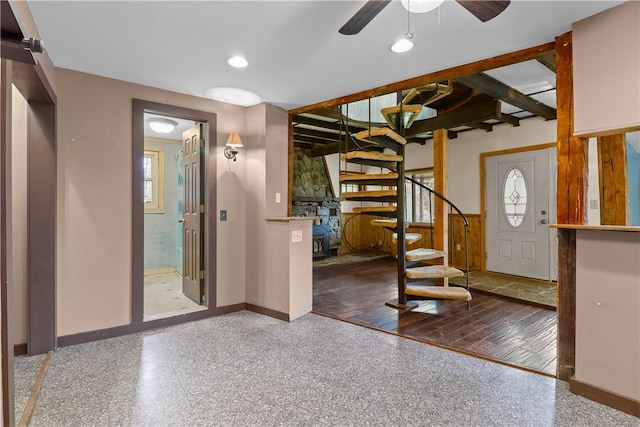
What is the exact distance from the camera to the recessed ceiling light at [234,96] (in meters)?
3.26

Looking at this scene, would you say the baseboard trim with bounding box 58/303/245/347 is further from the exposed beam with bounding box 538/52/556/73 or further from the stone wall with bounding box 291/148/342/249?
the stone wall with bounding box 291/148/342/249

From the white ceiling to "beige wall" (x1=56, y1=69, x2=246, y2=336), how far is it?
0.71ft

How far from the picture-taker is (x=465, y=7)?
59.4 inches

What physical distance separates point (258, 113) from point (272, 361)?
2.50 meters

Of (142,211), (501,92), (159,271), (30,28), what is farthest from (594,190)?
(159,271)

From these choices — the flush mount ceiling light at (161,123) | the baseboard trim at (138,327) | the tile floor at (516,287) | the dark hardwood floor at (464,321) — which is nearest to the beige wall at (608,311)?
the dark hardwood floor at (464,321)

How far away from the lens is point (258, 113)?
146 inches

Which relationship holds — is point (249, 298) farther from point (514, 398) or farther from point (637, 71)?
point (637, 71)

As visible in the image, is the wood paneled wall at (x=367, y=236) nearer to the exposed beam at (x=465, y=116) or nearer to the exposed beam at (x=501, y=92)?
the exposed beam at (x=465, y=116)

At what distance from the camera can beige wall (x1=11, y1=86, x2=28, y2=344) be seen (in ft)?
8.42

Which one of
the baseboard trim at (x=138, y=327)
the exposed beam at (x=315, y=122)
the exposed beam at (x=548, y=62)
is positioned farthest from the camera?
the exposed beam at (x=315, y=122)

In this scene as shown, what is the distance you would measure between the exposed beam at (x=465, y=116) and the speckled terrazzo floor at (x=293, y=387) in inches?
114

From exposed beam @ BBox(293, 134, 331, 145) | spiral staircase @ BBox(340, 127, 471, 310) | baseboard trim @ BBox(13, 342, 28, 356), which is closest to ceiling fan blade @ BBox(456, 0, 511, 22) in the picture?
spiral staircase @ BBox(340, 127, 471, 310)

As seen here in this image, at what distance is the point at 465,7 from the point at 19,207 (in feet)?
10.5
